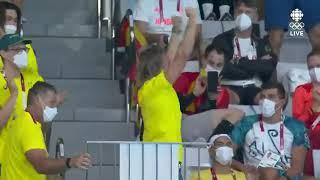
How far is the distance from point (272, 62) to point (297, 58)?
3.30 feet

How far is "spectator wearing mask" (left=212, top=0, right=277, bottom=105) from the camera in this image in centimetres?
1484

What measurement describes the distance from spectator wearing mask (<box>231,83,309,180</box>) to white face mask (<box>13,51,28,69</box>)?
2.05 meters

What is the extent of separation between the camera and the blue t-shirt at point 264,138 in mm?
13797

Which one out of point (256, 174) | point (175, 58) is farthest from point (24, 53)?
point (256, 174)

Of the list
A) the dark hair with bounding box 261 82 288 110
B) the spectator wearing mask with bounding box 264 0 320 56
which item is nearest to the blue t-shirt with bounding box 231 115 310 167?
the dark hair with bounding box 261 82 288 110

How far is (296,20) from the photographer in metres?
16.4

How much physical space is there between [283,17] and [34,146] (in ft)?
15.8

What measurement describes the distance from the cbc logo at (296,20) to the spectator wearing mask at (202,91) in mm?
1513

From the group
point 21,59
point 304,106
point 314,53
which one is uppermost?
point 21,59

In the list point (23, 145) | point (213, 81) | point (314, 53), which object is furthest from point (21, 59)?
point (314, 53)

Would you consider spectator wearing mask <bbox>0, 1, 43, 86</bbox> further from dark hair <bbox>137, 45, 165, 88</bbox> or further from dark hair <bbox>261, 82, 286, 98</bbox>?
dark hair <bbox>261, 82, 286, 98</bbox>

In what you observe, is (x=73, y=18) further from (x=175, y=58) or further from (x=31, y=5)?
(x=175, y=58)

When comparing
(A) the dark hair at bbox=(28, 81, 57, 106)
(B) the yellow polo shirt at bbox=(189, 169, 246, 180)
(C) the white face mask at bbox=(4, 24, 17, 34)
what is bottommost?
(B) the yellow polo shirt at bbox=(189, 169, 246, 180)

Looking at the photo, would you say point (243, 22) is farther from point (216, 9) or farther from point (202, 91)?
point (216, 9)
